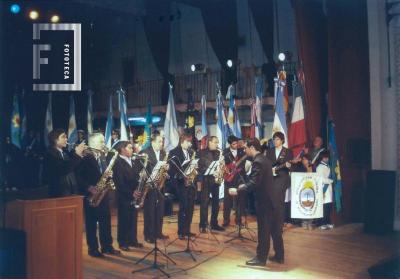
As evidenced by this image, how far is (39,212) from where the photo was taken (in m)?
4.29

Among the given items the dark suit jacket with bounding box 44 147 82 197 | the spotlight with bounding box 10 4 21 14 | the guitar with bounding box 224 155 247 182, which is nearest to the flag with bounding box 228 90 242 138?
the guitar with bounding box 224 155 247 182

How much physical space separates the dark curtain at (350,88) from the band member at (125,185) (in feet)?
15.6

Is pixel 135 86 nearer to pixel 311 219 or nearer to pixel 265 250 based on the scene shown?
pixel 311 219

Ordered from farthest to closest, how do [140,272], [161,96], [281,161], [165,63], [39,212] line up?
[161,96] → [165,63] → [281,161] → [140,272] → [39,212]

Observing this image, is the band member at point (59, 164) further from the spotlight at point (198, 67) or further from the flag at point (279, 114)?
the spotlight at point (198, 67)

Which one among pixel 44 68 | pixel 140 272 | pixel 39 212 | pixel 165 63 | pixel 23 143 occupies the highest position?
pixel 165 63

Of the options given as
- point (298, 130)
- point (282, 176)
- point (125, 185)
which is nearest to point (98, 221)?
point (125, 185)

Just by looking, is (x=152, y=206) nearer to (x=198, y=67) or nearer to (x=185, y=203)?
(x=185, y=203)

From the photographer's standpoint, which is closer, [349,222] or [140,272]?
[140,272]

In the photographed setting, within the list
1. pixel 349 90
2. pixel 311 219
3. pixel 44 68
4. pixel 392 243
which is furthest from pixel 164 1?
pixel 392 243

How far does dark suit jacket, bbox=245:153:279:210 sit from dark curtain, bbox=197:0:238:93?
34.1ft

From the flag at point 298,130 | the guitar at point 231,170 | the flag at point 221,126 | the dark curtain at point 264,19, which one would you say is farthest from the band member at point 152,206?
the dark curtain at point 264,19

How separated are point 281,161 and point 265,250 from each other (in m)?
1.79

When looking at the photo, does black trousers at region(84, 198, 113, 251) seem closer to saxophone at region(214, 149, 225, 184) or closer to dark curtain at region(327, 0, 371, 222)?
saxophone at region(214, 149, 225, 184)
